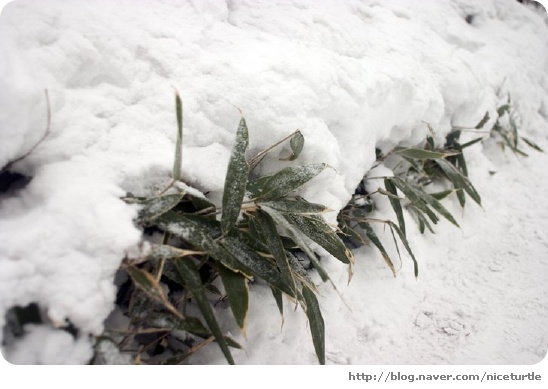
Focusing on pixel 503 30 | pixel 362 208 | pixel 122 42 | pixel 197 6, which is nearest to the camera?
pixel 122 42

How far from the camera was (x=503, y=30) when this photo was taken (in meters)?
1.94

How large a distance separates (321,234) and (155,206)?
12.7 inches

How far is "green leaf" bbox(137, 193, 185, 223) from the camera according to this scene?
0.54m

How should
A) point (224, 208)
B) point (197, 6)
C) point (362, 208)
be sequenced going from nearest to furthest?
point (224, 208)
point (197, 6)
point (362, 208)

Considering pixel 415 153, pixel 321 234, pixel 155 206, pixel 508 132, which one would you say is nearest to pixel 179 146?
pixel 155 206

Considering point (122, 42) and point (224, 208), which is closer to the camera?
point (224, 208)

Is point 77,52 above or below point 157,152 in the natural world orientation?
above

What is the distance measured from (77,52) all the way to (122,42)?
3.7 inches

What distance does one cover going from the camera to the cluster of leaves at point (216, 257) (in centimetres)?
53

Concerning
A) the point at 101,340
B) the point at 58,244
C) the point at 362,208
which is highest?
the point at 58,244

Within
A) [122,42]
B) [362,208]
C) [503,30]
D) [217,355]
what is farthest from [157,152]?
[503,30]

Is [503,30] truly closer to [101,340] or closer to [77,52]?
[77,52]


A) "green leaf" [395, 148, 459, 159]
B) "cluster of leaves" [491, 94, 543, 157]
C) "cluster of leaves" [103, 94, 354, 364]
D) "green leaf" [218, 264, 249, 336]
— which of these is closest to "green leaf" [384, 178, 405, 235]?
"green leaf" [395, 148, 459, 159]

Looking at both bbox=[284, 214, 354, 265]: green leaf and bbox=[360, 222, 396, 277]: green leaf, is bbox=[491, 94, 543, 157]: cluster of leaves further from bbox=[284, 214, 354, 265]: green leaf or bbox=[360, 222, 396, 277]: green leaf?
bbox=[284, 214, 354, 265]: green leaf
